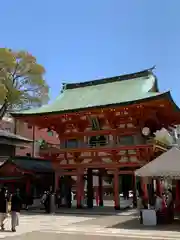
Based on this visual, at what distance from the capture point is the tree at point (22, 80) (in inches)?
1254

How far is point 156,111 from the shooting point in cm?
2433

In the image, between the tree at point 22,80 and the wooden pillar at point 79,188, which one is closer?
the wooden pillar at point 79,188

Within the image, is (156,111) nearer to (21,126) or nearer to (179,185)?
(179,185)

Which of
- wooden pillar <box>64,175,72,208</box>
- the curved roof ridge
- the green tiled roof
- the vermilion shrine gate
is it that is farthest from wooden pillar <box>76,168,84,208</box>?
the curved roof ridge

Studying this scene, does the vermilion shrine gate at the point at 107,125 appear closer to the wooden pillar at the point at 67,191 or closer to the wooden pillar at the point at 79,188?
the wooden pillar at the point at 79,188

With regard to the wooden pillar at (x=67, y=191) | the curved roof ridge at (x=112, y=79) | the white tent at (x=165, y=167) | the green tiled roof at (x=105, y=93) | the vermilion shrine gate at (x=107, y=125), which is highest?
the curved roof ridge at (x=112, y=79)

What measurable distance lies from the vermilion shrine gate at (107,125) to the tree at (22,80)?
7.06m

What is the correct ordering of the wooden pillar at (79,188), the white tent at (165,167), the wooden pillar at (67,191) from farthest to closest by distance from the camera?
the wooden pillar at (67,191) → the wooden pillar at (79,188) → the white tent at (165,167)

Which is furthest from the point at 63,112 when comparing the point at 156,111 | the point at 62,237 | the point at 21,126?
the point at 21,126

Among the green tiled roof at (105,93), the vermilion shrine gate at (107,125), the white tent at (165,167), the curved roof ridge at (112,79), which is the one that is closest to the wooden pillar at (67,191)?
the vermilion shrine gate at (107,125)

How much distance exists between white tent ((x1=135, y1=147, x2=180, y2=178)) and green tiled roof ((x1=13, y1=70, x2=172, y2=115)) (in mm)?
6614

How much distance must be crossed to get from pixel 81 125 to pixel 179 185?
9.32 meters

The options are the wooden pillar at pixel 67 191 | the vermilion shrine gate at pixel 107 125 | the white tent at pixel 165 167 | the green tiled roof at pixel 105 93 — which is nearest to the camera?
the white tent at pixel 165 167

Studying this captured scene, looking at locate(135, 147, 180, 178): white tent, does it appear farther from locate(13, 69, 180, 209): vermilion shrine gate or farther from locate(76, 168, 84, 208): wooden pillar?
locate(76, 168, 84, 208): wooden pillar
